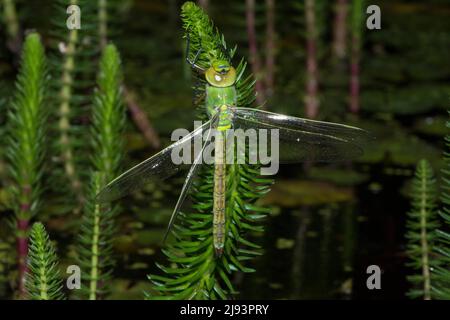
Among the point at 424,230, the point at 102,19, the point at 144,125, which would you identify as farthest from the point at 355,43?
the point at 424,230

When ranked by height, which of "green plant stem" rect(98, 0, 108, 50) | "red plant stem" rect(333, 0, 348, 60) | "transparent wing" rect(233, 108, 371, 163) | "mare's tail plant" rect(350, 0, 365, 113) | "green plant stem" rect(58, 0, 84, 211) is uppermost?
"red plant stem" rect(333, 0, 348, 60)

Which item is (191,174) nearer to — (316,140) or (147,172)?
(147,172)

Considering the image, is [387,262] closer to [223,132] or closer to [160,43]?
[223,132]

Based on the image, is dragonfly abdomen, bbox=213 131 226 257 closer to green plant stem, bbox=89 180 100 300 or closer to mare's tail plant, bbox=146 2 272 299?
mare's tail plant, bbox=146 2 272 299

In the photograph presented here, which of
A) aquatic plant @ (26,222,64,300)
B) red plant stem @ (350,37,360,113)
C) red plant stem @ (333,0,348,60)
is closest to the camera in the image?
aquatic plant @ (26,222,64,300)

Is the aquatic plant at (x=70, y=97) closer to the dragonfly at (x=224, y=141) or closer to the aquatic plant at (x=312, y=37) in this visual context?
the dragonfly at (x=224, y=141)

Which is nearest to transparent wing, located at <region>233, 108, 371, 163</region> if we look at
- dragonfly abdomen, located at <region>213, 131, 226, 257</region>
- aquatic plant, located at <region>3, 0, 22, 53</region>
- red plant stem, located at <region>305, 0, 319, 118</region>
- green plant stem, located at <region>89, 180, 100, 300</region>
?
dragonfly abdomen, located at <region>213, 131, 226, 257</region>

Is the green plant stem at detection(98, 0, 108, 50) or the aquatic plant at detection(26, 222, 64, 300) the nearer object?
the aquatic plant at detection(26, 222, 64, 300)

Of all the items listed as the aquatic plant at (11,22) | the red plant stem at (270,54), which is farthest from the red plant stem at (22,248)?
the red plant stem at (270,54)
